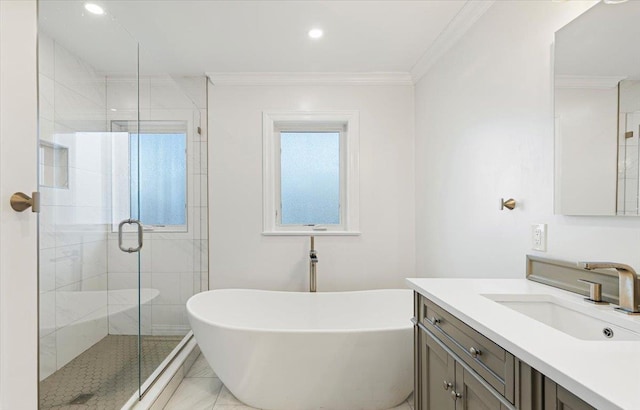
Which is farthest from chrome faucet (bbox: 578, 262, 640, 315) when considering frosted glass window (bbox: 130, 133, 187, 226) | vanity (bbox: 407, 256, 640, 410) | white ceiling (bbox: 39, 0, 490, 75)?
frosted glass window (bbox: 130, 133, 187, 226)

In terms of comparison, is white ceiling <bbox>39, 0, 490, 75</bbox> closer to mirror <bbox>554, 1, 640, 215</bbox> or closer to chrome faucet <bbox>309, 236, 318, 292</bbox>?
mirror <bbox>554, 1, 640, 215</bbox>

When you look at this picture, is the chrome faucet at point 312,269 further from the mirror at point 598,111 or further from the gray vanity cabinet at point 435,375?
the mirror at point 598,111

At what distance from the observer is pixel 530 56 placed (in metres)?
1.66

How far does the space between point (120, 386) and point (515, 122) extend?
8.10 ft

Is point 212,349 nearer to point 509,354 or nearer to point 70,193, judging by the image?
point 70,193

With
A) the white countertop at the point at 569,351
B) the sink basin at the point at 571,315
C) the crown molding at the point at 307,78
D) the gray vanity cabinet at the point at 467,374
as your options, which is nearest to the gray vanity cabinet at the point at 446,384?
the gray vanity cabinet at the point at 467,374

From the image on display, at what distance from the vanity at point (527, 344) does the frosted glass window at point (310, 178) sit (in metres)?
1.88

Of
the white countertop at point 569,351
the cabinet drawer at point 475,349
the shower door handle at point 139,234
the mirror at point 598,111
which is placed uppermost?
the mirror at point 598,111

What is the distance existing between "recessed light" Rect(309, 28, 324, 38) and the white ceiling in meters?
0.04

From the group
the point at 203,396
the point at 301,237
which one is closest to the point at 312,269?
the point at 301,237

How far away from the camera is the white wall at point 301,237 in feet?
10.6

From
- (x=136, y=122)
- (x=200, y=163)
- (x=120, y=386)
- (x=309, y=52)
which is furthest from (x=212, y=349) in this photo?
(x=309, y=52)

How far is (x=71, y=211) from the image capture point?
1.53 meters

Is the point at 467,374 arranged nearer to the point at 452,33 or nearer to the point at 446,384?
the point at 446,384
